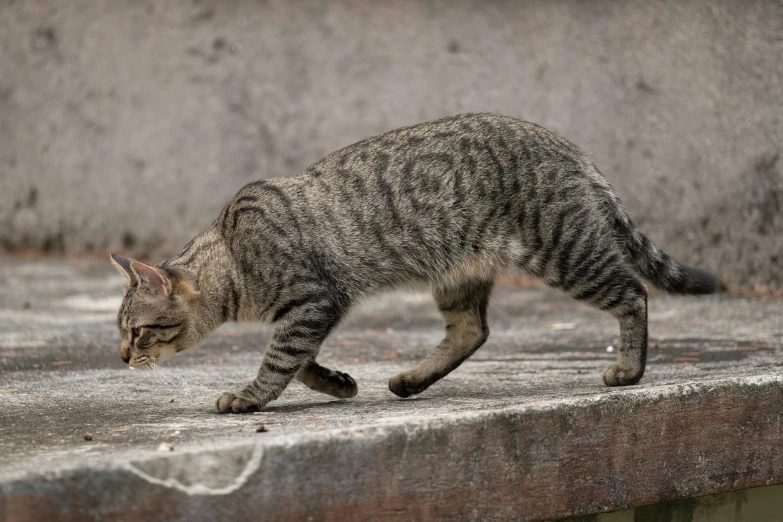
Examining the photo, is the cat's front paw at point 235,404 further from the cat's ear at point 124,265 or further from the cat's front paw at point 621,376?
the cat's front paw at point 621,376

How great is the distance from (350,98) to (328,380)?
5118 mm

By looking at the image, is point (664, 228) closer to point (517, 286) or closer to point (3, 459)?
point (517, 286)

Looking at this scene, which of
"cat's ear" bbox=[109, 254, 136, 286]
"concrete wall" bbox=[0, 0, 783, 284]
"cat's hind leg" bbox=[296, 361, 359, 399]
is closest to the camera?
"cat's ear" bbox=[109, 254, 136, 286]

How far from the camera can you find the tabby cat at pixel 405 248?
455 centimetres

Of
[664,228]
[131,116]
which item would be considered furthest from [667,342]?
[131,116]

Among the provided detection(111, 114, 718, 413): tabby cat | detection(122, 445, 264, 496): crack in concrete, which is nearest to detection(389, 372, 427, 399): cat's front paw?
detection(111, 114, 718, 413): tabby cat

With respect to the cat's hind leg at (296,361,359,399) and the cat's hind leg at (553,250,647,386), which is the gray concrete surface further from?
the cat's hind leg at (553,250,647,386)

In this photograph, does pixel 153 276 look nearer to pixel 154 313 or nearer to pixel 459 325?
pixel 154 313

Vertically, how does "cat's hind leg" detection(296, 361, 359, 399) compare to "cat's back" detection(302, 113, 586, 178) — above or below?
below

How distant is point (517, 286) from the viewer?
8.83 m

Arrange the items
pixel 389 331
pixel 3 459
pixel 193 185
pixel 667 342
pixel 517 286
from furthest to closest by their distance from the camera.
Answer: pixel 193 185 < pixel 517 286 < pixel 389 331 < pixel 667 342 < pixel 3 459

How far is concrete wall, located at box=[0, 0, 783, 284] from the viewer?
7703 mm

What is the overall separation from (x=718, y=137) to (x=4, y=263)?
670cm

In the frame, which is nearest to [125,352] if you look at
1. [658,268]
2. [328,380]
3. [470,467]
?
[328,380]
